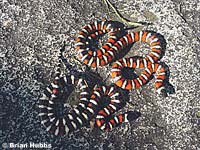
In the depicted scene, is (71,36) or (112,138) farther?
(71,36)

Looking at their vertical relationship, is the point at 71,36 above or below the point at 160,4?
below

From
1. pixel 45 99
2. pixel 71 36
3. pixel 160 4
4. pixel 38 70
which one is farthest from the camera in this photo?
pixel 160 4

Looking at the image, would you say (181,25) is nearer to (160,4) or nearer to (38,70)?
(160,4)


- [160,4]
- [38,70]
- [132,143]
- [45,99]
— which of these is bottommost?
[132,143]

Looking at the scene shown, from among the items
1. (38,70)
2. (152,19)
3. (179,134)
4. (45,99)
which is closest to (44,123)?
(45,99)

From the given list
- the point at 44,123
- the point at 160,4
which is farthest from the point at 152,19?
the point at 44,123

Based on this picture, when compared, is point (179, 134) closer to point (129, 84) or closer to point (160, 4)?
point (129, 84)

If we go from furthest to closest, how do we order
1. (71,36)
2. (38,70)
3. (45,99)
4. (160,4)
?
(160,4)
(71,36)
(38,70)
(45,99)
